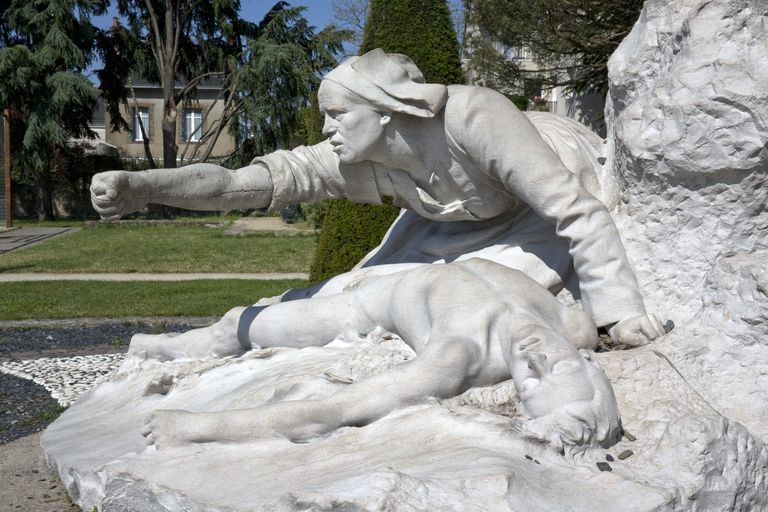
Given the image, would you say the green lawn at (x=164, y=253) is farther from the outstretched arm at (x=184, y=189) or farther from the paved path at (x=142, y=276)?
the outstretched arm at (x=184, y=189)

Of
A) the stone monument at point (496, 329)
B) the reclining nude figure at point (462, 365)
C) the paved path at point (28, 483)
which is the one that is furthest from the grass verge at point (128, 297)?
the reclining nude figure at point (462, 365)

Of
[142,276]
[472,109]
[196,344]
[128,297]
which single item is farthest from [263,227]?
[472,109]

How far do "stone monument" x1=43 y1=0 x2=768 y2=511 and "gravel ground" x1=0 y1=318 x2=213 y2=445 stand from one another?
104cm

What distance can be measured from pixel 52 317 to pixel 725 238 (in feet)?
21.6

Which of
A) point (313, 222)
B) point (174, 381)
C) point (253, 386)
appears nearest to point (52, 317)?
point (174, 381)

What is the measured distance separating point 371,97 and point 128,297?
22.3 ft

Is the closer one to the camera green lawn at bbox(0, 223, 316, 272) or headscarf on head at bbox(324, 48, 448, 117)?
headscarf on head at bbox(324, 48, 448, 117)

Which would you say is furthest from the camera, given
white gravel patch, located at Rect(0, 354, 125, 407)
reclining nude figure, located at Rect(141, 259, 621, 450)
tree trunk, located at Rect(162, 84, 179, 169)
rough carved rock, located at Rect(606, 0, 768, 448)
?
tree trunk, located at Rect(162, 84, 179, 169)

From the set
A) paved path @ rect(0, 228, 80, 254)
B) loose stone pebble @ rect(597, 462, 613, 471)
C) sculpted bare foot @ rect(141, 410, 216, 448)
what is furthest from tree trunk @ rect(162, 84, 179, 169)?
loose stone pebble @ rect(597, 462, 613, 471)

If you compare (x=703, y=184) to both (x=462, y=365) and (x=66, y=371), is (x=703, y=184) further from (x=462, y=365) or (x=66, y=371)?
(x=66, y=371)

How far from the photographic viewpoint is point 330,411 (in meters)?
2.29

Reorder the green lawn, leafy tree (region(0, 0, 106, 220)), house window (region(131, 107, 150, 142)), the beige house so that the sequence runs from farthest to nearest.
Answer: house window (region(131, 107, 150, 142)), the beige house, leafy tree (region(0, 0, 106, 220)), the green lawn

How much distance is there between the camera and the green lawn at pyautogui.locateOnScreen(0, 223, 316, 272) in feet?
39.6

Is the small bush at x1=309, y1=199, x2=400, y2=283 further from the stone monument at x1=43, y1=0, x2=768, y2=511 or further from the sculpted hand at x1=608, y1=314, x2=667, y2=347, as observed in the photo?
the sculpted hand at x1=608, y1=314, x2=667, y2=347
